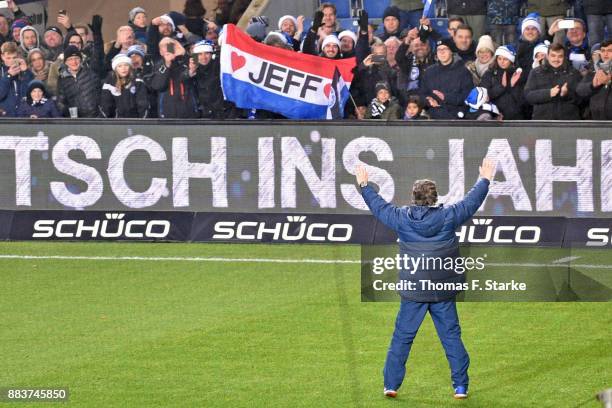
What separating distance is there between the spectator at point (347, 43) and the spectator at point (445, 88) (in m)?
1.49

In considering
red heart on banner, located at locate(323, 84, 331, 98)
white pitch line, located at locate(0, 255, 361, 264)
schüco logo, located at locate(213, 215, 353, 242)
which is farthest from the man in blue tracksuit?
red heart on banner, located at locate(323, 84, 331, 98)

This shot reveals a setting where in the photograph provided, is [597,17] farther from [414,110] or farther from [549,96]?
[414,110]

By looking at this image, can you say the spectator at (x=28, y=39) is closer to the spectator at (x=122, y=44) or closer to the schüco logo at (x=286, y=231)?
the spectator at (x=122, y=44)

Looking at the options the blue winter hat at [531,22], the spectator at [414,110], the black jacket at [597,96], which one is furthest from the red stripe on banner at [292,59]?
the black jacket at [597,96]

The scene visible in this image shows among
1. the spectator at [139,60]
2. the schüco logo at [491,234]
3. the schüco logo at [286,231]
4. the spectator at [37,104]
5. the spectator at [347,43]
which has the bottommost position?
the schüco logo at [286,231]

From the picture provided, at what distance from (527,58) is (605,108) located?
1.56 metres

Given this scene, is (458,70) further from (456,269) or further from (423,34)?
(456,269)

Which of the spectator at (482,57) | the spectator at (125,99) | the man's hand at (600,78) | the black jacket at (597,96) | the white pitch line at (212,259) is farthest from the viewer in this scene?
the spectator at (125,99)

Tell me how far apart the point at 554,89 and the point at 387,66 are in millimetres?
2672

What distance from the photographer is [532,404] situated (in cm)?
1097

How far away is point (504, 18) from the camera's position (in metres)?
20.1

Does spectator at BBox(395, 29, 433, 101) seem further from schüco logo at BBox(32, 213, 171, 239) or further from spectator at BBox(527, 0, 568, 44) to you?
schüco logo at BBox(32, 213, 171, 239)

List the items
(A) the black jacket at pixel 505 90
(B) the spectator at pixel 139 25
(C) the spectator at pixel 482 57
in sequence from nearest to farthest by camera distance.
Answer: (A) the black jacket at pixel 505 90 < (C) the spectator at pixel 482 57 < (B) the spectator at pixel 139 25

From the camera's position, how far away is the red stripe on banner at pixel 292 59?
19047 millimetres
